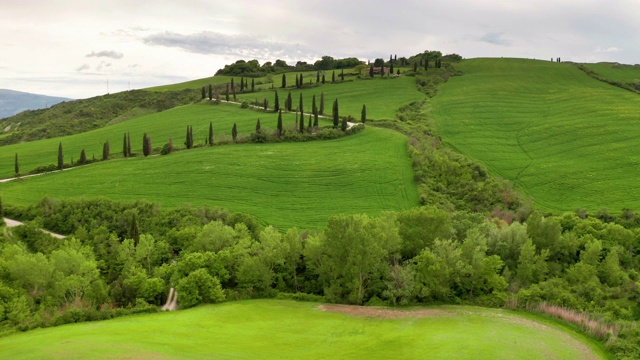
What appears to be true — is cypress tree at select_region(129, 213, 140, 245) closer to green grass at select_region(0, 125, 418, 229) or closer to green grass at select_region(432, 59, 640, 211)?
green grass at select_region(0, 125, 418, 229)

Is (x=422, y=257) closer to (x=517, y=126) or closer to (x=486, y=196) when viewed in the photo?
(x=486, y=196)

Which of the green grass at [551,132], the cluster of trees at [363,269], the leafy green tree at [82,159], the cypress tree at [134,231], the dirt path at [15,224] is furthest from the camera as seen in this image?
the leafy green tree at [82,159]

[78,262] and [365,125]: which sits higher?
[365,125]

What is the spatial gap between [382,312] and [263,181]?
174ft

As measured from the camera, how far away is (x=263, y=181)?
9712 centimetres

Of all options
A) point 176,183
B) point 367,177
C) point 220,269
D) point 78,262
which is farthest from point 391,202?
point 78,262

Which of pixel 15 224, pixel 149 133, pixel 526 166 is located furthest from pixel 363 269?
pixel 149 133

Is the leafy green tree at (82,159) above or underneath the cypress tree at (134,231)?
above

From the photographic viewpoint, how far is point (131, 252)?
6594 cm

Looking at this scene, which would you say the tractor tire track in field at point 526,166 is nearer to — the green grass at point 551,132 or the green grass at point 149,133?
the green grass at point 551,132

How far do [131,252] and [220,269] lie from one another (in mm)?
16452

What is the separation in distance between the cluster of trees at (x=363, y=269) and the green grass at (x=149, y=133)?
6126cm

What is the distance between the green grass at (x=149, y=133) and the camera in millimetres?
120269

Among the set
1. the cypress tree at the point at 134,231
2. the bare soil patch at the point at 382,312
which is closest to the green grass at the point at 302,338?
the bare soil patch at the point at 382,312
